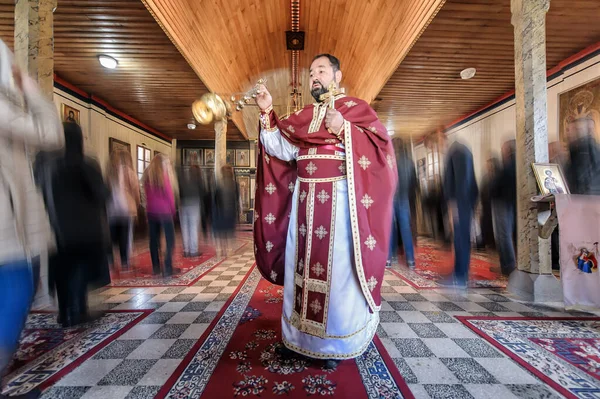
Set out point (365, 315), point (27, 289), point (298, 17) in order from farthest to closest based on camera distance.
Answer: point (298, 17) → point (365, 315) → point (27, 289)

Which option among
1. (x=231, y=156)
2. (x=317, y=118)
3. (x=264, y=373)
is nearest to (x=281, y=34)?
(x=231, y=156)

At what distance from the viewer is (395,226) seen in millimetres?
4793

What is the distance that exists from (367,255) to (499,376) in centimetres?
109

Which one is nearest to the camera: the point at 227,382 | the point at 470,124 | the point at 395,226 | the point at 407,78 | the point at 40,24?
the point at 227,382

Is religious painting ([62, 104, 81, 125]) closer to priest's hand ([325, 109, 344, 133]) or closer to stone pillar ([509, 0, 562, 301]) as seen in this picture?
priest's hand ([325, 109, 344, 133])

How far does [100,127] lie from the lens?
8.81 m

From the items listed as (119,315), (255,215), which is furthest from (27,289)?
(119,315)

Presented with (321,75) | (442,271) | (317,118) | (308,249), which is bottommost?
(442,271)

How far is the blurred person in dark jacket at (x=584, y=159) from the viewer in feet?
12.0

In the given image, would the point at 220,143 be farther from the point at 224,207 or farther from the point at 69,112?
the point at 69,112

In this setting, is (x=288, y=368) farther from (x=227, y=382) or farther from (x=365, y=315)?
(x=365, y=315)

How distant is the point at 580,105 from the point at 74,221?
871 centimetres

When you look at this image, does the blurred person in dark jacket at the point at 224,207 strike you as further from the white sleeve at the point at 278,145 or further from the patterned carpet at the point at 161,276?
the white sleeve at the point at 278,145

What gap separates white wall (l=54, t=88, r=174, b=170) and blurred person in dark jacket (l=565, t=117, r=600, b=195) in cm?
837
